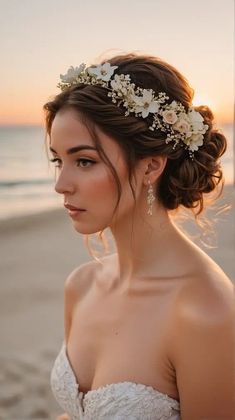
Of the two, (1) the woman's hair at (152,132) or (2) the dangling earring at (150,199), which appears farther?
(2) the dangling earring at (150,199)

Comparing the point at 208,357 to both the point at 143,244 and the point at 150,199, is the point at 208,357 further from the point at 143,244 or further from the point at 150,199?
the point at 150,199


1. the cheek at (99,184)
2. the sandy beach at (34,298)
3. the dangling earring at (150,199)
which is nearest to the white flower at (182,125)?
the dangling earring at (150,199)

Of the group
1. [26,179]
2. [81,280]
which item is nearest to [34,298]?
[81,280]

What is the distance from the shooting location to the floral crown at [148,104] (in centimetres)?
243

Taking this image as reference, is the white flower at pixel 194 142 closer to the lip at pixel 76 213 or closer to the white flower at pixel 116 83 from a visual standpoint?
the white flower at pixel 116 83

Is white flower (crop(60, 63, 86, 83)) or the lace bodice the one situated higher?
white flower (crop(60, 63, 86, 83))

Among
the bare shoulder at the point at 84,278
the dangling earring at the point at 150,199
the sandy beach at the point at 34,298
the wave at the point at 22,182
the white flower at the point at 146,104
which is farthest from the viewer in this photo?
the wave at the point at 22,182

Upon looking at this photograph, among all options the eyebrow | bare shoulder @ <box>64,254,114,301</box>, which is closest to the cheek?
the eyebrow

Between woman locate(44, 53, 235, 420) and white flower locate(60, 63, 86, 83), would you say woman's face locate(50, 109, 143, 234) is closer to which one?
woman locate(44, 53, 235, 420)

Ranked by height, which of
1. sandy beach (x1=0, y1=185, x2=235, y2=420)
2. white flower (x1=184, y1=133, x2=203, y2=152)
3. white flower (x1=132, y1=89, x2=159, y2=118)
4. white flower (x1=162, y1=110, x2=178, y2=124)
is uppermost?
white flower (x1=132, y1=89, x2=159, y2=118)

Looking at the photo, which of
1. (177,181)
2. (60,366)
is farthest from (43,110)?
(60,366)

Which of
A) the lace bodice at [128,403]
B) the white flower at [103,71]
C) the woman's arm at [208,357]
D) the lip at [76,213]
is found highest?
the white flower at [103,71]

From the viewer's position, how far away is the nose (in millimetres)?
2359

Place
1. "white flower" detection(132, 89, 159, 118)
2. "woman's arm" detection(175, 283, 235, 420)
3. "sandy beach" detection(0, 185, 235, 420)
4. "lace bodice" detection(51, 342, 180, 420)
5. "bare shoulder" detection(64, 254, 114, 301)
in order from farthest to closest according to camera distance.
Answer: "sandy beach" detection(0, 185, 235, 420) → "bare shoulder" detection(64, 254, 114, 301) → "white flower" detection(132, 89, 159, 118) → "lace bodice" detection(51, 342, 180, 420) → "woman's arm" detection(175, 283, 235, 420)
